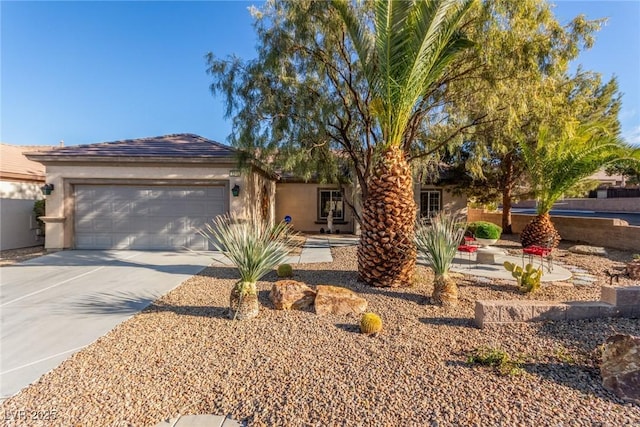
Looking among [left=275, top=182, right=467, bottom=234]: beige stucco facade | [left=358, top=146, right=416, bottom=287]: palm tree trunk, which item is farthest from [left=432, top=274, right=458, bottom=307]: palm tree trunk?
[left=275, top=182, right=467, bottom=234]: beige stucco facade

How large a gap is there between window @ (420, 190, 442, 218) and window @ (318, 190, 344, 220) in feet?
16.0

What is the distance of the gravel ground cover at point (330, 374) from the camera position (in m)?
2.83

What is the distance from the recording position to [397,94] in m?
6.36

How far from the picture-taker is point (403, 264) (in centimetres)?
663

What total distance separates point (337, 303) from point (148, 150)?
10.6 m

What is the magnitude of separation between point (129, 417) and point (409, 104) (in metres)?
6.50

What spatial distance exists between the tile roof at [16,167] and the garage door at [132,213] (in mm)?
3981

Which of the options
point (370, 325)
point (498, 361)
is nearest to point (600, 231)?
point (498, 361)

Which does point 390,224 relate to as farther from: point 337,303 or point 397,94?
point 397,94

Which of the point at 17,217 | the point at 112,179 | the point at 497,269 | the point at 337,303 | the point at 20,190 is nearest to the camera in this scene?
the point at 337,303

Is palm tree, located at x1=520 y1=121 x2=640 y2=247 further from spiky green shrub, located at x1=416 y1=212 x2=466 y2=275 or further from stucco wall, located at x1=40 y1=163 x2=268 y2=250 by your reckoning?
stucco wall, located at x1=40 y1=163 x2=268 y2=250

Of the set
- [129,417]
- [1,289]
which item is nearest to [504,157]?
[129,417]

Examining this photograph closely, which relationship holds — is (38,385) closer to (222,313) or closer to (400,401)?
(222,313)

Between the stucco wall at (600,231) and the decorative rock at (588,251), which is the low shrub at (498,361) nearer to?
the decorative rock at (588,251)
